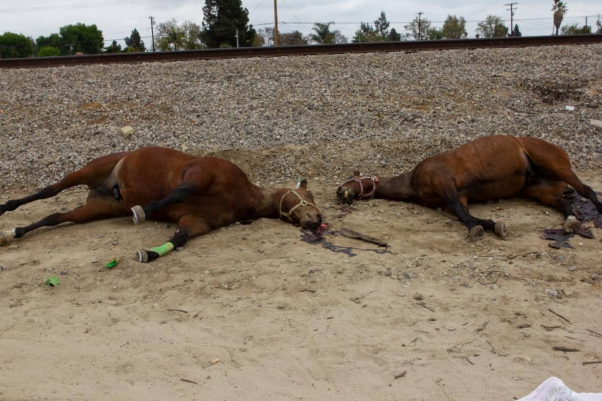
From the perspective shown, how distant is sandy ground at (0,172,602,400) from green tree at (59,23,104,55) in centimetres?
5817

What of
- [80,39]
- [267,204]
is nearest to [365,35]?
[80,39]

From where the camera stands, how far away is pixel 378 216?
22.9 feet

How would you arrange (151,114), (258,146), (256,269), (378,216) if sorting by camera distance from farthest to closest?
1. (151,114)
2. (258,146)
3. (378,216)
4. (256,269)

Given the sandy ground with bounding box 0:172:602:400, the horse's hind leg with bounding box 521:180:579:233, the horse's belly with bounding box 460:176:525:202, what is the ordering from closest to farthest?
the sandy ground with bounding box 0:172:602:400
the horse's hind leg with bounding box 521:180:579:233
the horse's belly with bounding box 460:176:525:202

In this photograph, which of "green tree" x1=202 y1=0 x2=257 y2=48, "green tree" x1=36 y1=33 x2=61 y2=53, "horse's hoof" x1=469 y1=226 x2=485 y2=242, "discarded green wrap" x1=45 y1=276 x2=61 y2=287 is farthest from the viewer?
"green tree" x1=36 y1=33 x2=61 y2=53

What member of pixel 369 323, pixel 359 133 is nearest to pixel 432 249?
pixel 369 323

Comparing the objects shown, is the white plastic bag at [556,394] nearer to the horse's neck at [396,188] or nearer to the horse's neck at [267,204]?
the horse's neck at [267,204]

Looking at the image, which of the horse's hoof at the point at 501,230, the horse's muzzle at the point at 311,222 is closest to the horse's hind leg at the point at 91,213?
the horse's muzzle at the point at 311,222

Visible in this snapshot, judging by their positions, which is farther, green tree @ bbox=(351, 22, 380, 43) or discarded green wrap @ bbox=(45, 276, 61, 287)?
green tree @ bbox=(351, 22, 380, 43)

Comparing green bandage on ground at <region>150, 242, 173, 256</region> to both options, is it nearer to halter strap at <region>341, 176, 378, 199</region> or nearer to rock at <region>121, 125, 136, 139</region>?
halter strap at <region>341, 176, 378, 199</region>

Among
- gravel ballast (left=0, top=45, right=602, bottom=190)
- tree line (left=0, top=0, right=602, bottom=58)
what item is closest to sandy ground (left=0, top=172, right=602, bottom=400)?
gravel ballast (left=0, top=45, right=602, bottom=190)

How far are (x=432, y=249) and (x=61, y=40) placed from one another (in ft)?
233

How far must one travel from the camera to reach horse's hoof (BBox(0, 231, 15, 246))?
6.05 m

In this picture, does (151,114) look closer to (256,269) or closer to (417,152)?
(417,152)
